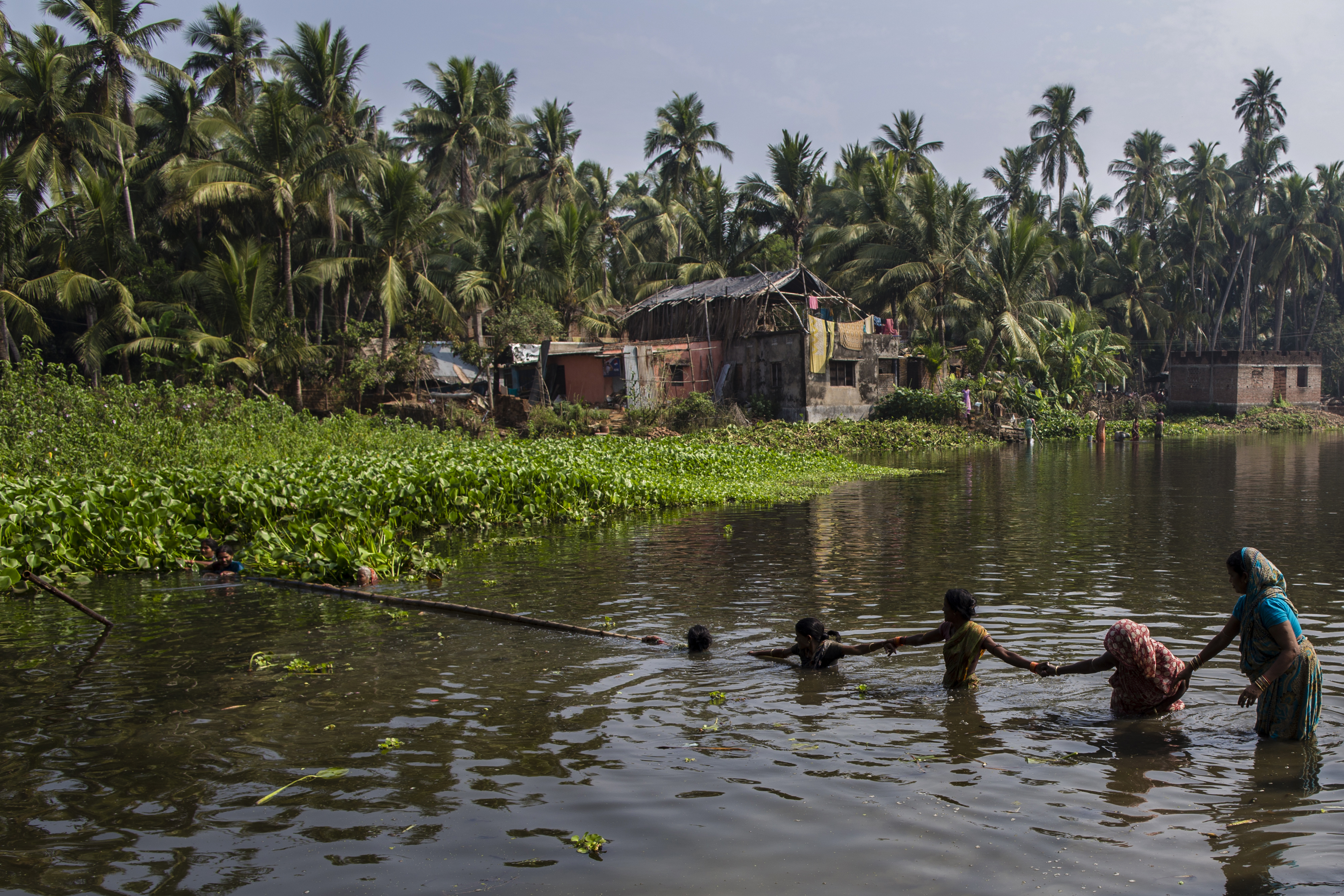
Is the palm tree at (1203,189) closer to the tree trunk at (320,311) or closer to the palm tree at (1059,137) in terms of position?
the palm tree at (1059,137)

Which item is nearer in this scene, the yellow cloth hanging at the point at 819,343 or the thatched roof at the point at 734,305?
the yellow cloth hanging at the point at 819,343

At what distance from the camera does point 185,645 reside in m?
8.20

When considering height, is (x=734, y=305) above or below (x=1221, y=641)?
above

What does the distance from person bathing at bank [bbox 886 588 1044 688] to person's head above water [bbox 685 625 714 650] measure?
151cm

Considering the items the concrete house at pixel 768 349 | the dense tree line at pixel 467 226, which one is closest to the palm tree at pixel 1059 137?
the dense tree line at pixel 467 226

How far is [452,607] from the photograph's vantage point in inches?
352

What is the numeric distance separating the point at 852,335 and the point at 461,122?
19.6 m

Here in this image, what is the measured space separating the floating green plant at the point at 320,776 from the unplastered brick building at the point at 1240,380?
167 ft

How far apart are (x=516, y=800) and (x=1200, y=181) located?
58.1 metres

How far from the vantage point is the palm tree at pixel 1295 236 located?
5116cm

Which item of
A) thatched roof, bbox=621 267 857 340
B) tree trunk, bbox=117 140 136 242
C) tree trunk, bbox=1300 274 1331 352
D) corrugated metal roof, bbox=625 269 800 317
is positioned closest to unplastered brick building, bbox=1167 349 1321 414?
tree trunk, bbox=1300 274 1331 352

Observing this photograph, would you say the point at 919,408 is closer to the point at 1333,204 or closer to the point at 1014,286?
the point at 1014,286

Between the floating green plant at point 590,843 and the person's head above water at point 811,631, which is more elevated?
the person's head above water at point 811,631

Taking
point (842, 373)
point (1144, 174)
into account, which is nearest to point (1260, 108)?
point (1144, 174)
